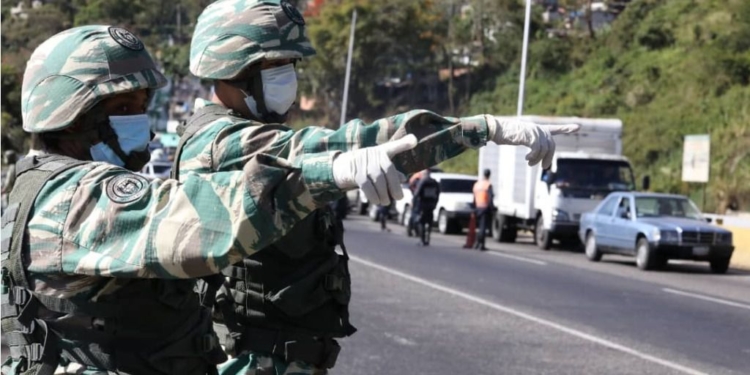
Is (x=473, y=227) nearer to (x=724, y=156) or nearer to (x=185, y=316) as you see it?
(x=724, y=156)

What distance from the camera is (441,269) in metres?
19.7

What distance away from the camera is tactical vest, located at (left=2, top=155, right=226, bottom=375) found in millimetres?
2924

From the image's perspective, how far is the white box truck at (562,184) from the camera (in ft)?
91.3

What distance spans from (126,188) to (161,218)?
6.0 inches

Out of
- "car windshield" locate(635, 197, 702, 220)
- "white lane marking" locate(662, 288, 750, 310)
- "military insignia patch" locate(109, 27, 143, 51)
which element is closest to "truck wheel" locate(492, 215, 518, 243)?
"car windshield" locate(635, 197, 702, 220)

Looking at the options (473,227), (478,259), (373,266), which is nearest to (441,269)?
(373,266)

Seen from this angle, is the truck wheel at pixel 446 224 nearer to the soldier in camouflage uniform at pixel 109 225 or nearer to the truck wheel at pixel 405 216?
the truck wheel at pixel 405 216

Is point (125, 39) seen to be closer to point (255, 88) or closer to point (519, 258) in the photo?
point (255, 88)

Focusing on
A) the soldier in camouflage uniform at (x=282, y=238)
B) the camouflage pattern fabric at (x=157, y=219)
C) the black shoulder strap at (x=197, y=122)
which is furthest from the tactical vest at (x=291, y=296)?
the camouflage pattern fabric at (x=157, y=219)

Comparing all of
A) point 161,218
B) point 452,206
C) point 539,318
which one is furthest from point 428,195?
point 161,218

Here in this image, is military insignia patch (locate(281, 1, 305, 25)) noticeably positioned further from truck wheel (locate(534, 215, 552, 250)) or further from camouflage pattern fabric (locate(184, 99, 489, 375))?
truck wheel (locate(534, 215, 552, 250))

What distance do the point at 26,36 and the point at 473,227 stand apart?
2618 centimetres

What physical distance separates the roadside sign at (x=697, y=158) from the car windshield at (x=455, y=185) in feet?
22.1

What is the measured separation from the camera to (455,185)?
35.3 metres
